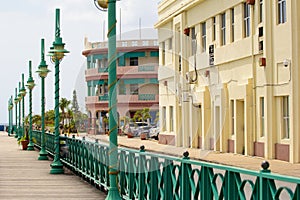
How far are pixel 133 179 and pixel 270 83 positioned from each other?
17.6m

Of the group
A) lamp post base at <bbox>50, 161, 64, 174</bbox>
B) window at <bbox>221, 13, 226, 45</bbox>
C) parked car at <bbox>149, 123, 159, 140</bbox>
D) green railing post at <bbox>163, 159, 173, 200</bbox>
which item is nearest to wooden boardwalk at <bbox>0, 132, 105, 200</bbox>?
lamp post base at <bbox>50, 161, 64, 174</bbox>

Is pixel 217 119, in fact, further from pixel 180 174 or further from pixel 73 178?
pixel 180 174

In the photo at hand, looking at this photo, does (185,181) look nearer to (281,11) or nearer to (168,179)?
(168,179)

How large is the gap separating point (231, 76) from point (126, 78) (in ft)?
140

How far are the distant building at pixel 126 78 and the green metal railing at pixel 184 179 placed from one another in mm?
58816

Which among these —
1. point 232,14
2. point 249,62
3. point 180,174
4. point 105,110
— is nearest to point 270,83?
point 249,62

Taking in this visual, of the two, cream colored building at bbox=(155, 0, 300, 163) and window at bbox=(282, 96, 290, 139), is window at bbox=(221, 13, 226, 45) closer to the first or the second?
cream colored building at bbox=(155, 0, 300, 163)

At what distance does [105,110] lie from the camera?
8162 centimetres

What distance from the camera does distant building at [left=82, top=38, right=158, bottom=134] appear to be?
7669cm

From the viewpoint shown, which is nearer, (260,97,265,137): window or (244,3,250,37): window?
(260,97,265,137): window

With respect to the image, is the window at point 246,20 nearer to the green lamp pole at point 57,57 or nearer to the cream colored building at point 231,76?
the cream colored building at point 231,76

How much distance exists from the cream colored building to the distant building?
86.0 ft

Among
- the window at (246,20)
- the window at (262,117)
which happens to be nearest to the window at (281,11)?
the window at (262,117)

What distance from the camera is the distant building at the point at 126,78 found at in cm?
7669
